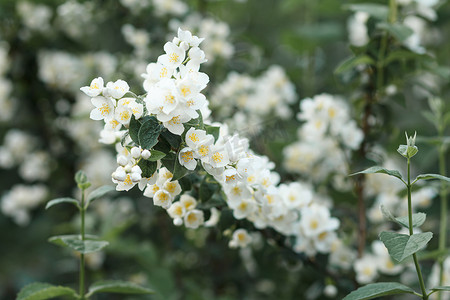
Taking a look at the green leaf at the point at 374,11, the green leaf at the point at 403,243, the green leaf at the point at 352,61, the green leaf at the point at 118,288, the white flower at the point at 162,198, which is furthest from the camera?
the green leaf at the point at 374,11

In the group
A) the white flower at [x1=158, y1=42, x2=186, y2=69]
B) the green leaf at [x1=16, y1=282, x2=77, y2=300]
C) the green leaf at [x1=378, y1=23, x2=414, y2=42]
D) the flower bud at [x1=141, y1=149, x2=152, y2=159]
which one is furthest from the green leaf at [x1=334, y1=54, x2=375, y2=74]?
the green leaf at [x1=16, y1=282, x2=77, y2=300]

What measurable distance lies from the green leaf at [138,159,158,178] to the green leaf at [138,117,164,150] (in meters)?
0.04

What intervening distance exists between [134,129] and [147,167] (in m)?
0.06

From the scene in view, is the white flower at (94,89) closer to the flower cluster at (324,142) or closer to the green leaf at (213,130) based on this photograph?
the green leaf at (213,130)

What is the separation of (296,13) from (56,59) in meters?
1.39

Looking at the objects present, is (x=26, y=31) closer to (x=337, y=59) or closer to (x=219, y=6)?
(x=219, y=6)

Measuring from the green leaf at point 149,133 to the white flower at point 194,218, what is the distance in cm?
21

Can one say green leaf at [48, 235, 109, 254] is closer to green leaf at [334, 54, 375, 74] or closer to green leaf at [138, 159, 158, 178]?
green leaf at [138, 159, 158, 178]

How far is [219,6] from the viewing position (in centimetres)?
191

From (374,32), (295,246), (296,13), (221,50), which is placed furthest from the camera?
(296,13)

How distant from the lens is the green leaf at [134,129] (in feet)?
2.55

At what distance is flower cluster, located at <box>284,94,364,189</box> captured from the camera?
1.29 m

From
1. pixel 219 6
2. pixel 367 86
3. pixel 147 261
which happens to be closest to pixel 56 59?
pixel 219 6

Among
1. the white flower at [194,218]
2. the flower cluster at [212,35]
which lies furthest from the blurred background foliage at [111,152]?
the white flower at [194,218]
